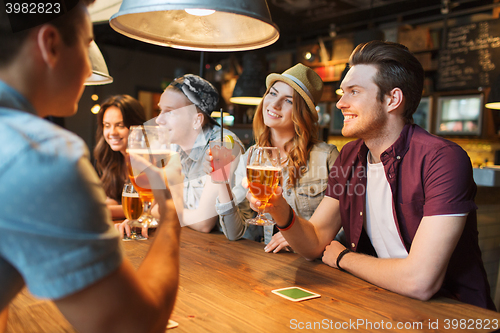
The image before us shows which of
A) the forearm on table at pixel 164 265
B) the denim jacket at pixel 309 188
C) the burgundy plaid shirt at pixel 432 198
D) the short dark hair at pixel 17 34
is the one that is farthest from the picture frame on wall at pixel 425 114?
the short dark hair at pixel 17 34

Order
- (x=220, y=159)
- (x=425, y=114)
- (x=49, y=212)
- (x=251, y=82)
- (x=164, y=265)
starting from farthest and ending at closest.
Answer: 1. (x=425, y=114)
2. (x=251, y=82)
3. (x=220, y=159)
4. (x=164, y=265)
5. (x=49, y=212)

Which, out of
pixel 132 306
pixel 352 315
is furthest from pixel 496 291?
pixel 132 306

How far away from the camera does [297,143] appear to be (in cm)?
240

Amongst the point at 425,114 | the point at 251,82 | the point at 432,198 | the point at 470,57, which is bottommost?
the point at 432,198

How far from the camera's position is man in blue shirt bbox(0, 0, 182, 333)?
1.54 feet

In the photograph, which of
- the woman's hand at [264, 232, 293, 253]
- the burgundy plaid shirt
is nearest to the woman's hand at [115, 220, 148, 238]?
the woman's hand at [264, 232, 293, 253]

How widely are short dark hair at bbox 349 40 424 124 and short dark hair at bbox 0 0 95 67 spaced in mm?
1475

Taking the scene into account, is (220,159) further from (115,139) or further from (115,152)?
(115,152)

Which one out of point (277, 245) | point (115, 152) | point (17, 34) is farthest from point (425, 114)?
point (17, 34)

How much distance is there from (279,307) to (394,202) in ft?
2.67

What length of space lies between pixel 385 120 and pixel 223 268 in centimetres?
104

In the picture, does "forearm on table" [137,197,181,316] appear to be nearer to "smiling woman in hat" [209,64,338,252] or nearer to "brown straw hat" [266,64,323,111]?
"smiling woman in hat" [209,64,338,252]

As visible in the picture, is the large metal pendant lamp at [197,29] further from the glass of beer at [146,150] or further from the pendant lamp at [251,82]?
the pendant lamp at [251,82]

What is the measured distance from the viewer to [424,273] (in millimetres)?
1185
